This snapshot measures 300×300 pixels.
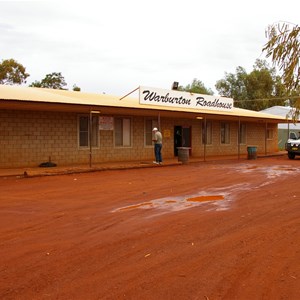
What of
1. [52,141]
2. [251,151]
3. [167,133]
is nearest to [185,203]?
[52,141]

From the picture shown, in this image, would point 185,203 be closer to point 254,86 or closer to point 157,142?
point 157,142

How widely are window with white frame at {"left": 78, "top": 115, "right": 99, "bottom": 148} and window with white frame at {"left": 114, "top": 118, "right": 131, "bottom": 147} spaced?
1.23m

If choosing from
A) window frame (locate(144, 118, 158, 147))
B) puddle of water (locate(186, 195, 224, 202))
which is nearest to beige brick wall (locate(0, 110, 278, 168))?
window frame (locate(144, 118, 158, 147))

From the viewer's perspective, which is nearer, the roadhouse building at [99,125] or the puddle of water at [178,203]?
the puddle of water at [178,203]

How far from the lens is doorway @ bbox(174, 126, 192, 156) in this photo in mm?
23000

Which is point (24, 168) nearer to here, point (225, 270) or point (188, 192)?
point (188, 192)

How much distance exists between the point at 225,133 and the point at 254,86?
27.3 m

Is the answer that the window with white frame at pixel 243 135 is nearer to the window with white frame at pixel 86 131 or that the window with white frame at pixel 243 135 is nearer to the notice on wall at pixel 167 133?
the notice on wall at pixel 167 133

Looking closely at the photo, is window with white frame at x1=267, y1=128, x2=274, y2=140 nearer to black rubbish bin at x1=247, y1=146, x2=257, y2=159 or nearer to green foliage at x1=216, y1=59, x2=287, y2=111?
black rubbish bin at x1=247, y1=146, x2=257, y2=159

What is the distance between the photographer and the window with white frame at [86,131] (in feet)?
59.2

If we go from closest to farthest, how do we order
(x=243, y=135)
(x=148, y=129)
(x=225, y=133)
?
(x=148, y=129) → (x=225, y=133) → (x=243, y=135)

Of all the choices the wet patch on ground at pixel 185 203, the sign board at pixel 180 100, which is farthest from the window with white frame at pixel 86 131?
the wet patch on ground at pixel 185 203

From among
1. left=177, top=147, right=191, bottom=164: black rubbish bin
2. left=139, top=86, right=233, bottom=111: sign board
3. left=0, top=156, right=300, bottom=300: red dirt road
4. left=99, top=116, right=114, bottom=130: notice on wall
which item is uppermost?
left=139, top=86, right=233, bottom=111: sign board

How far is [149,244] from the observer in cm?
550
